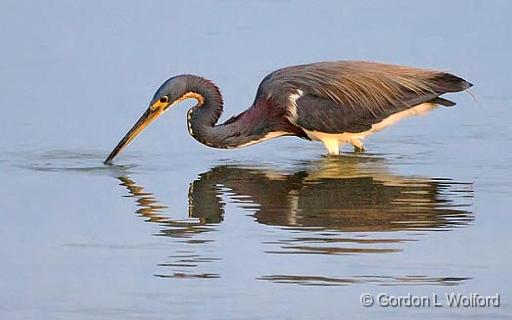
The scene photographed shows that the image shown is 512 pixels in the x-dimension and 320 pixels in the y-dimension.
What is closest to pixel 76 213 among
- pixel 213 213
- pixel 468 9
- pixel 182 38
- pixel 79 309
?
pixel 213 213

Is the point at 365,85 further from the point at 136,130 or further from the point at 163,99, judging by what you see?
the point at 136,130

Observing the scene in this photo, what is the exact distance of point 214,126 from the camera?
1312 cm

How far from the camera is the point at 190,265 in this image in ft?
29.8

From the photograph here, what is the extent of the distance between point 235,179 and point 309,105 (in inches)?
52.7

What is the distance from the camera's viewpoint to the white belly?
13.0 m

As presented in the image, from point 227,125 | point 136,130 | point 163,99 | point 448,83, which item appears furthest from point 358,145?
point 136,130

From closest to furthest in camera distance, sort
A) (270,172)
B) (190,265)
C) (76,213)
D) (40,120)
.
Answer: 1. (190,265)
2. (76,213)
3. (270,172)
4. (40,120)

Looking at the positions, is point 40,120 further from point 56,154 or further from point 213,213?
point 213,213

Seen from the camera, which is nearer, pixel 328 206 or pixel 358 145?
pixel 328 206

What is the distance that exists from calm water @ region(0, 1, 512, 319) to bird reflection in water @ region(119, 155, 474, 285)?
0.9 inches

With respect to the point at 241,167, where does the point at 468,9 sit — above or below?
above

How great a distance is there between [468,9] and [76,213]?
26.5 ft

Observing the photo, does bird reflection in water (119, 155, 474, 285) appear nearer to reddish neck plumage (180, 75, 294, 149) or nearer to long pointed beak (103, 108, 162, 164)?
reddish neck plumage (180, 75, 294, 149)

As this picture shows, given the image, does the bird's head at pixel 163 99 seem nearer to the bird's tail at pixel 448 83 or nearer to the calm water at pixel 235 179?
the calm water at pixel 235 179
